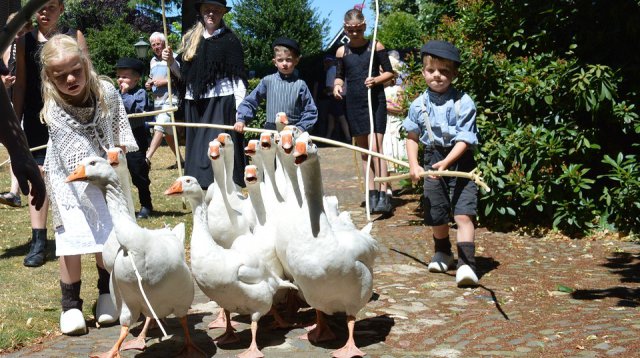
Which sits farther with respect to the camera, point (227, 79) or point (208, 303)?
point (227, 79)

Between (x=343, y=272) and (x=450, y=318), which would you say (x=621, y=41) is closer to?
(x=450, y=318)

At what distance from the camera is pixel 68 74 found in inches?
203

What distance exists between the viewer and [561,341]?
4684 mm

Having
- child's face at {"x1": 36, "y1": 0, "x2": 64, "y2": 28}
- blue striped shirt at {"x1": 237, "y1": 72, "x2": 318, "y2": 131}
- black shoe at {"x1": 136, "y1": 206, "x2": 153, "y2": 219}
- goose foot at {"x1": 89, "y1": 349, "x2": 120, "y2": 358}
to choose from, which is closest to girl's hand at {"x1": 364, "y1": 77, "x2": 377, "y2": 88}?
blue striped shirt at {"x1": 237, "y1": 72, "x2": 318, "y2": 131}

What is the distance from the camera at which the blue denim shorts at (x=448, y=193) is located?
6.32 m

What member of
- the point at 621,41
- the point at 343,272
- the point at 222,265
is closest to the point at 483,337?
the point at 343,272

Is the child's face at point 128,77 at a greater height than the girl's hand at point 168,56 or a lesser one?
lesser

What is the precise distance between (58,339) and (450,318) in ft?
8.44

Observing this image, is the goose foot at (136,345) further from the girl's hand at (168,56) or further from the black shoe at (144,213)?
the black shoe at (144,213)

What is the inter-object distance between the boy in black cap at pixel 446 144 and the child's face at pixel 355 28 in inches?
108

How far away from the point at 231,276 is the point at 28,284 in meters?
2.79

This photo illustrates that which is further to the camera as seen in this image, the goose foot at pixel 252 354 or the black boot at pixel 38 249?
the black boot at pixel 38 249

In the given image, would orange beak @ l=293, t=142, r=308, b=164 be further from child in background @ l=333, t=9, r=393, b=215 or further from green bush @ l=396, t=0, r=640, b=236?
child in background @ l=333, t=9, r=393, b=215

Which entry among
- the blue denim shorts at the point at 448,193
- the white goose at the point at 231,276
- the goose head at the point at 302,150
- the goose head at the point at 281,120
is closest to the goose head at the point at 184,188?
the white goose at the point at 231,276
